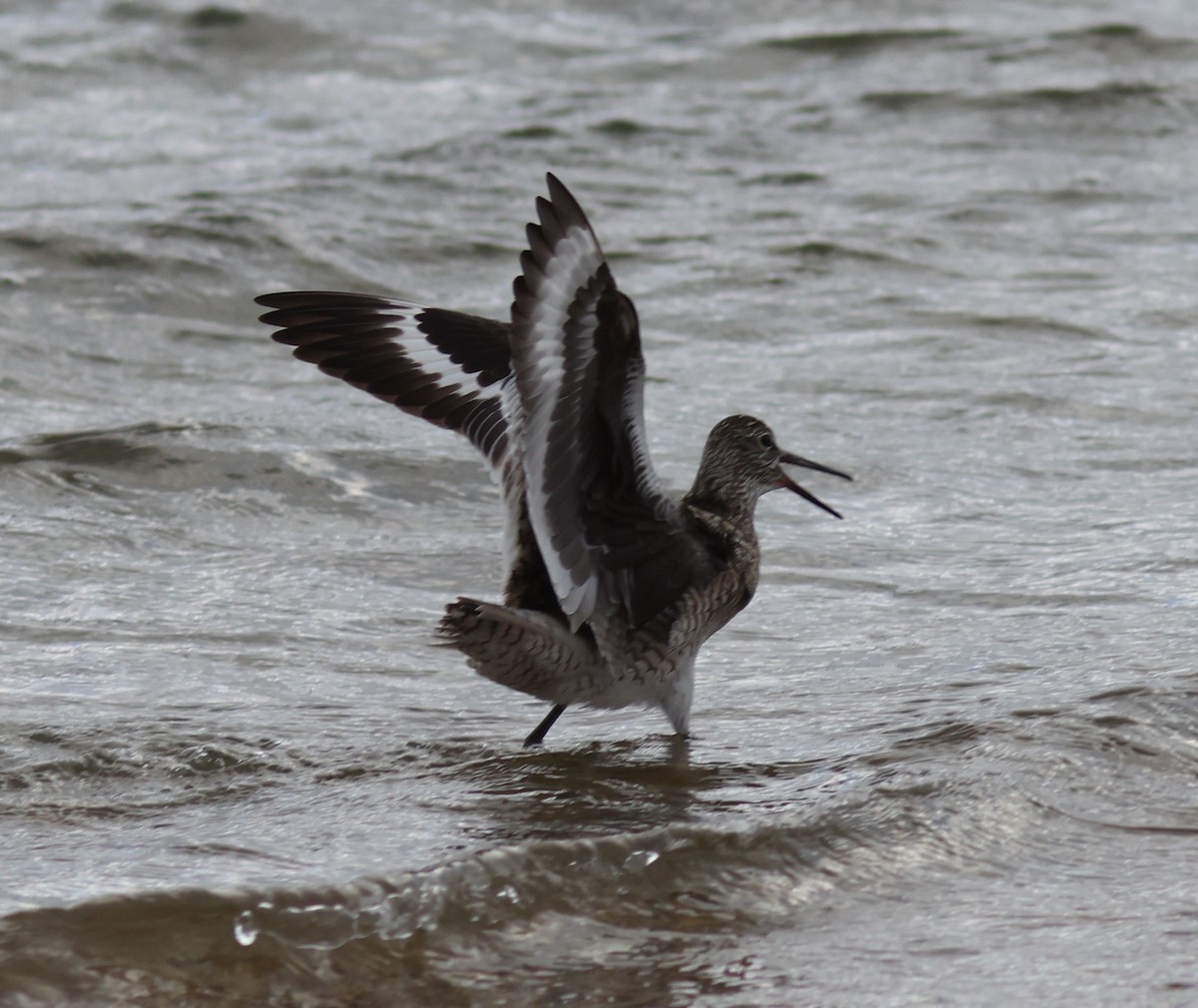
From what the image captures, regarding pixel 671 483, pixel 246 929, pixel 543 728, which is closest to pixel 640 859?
pixel 246 929

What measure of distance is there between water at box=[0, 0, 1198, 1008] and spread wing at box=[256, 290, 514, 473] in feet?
2.51

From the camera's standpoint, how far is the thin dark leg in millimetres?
4996

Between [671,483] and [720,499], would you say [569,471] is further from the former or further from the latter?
[671,483]

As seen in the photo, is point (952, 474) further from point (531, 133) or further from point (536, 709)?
point (531, 133)

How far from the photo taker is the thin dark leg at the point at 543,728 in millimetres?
4996

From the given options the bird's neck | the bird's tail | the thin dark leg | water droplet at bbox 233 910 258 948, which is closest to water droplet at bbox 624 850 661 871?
the bird's tail

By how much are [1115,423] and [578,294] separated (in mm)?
4493

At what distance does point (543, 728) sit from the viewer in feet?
16.5

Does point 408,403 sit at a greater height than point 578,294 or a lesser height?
lesser

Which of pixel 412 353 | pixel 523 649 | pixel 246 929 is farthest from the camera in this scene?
pixel 412 353

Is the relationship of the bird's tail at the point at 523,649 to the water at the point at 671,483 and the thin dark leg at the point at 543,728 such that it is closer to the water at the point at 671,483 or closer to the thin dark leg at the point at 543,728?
the thin dark leg at the point at 543,728

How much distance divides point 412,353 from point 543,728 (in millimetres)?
1060

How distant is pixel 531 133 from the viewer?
13109 mm

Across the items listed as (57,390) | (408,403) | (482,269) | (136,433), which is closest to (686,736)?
(408,403)
